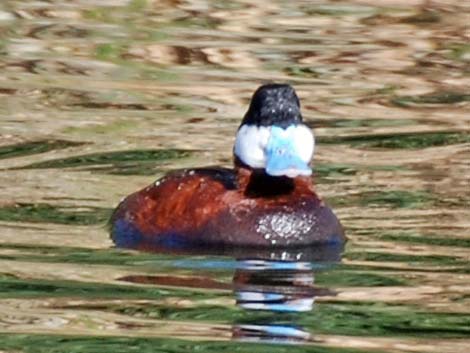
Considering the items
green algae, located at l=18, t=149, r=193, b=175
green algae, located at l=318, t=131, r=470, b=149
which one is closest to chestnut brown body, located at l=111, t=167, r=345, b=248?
green algae, located at l=18, t=149, r=193, b=175

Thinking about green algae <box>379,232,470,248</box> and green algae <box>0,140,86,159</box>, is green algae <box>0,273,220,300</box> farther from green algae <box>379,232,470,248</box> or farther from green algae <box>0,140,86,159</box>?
green algae <box>0,140,86,159</box>

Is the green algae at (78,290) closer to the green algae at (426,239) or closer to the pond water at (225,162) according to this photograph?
the pond water at (225,162)

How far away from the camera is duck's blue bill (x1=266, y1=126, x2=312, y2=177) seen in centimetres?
795

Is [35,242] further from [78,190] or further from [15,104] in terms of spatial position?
[15,104]

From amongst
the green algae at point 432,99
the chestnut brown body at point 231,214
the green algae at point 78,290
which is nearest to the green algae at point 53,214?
the chestnut brown body at point 231,214

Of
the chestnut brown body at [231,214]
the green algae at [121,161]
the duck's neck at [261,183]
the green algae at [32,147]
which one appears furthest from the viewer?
the green algae at [32,147]

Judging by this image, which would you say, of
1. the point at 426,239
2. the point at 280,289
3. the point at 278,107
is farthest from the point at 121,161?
the point at 280,289

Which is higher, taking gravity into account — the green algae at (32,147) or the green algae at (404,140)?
the green algae at (404,140)

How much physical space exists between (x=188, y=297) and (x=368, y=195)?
2137 millimetres

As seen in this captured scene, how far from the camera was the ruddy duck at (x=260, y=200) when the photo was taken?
803 centimetres

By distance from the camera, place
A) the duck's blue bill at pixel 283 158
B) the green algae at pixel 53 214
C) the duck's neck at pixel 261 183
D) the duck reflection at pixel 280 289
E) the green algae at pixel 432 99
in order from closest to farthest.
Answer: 1. the duck reflection at pixel 280 289
2. the duck's blue bill at pixel 283 158
3. the duck's neck at pixel 261 183
4. the green algae at pixel 53 214
5. the green algae at pixel 432 99

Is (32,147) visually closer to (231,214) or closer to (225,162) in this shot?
(225,162)

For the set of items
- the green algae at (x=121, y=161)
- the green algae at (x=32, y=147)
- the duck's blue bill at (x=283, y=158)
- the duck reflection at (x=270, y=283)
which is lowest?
the green algae at (x=32, y=147)

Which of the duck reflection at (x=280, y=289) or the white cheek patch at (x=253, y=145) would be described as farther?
the white cheek patch at (x=253, y=145)
